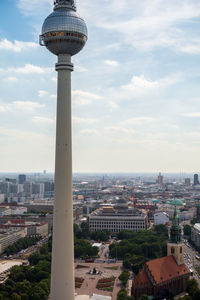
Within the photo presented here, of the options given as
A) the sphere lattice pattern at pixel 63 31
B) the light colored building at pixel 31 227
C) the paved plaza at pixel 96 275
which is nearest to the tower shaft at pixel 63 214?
the sphere lattice pattern at pixel 63 31

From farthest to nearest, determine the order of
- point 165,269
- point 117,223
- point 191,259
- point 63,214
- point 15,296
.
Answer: point 117,223 → point 191,259 → point 165,269 → point 15,296 → point 63,214

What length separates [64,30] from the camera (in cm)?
5784

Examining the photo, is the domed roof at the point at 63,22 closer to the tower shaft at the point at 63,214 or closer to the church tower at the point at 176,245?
the tower shaft at the point at 63,214

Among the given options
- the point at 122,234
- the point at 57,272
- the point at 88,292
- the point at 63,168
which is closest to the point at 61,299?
the point at 57,272

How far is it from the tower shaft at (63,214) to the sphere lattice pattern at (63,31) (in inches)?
276

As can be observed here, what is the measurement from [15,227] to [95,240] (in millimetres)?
37568

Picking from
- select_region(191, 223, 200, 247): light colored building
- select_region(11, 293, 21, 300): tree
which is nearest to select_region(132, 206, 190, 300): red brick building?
select_region(11, 293, 21, 300): tree

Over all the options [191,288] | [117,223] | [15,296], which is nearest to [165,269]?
[191,288]

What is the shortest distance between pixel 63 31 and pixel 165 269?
54.9 m

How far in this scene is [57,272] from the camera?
56.2 meters

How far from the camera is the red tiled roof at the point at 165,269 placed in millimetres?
81812

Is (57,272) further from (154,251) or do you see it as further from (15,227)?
(15,227)

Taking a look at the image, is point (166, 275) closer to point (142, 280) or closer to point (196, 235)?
point (142, 280)

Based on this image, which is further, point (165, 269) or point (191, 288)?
point (165, 269)
